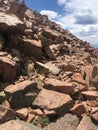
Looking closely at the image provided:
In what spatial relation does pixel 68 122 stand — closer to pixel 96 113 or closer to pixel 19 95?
pixel 96 113

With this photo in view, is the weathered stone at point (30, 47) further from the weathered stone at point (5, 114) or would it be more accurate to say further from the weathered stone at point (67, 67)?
the weathered stone at point (5, 114)

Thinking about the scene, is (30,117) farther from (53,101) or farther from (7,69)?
(7,69)

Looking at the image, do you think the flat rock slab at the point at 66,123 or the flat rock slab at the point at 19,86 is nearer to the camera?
the flat rock slab at the point at 66,123

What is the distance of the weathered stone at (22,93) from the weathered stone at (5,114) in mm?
1034

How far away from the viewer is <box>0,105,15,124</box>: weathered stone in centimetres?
1108

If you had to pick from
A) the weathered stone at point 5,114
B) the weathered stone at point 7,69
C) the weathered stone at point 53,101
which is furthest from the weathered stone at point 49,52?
the weathered stone at point 5,114

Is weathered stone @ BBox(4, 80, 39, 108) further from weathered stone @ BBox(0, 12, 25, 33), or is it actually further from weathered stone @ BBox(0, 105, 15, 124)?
weathered stone @ BBox(0, 12, 25, 33)

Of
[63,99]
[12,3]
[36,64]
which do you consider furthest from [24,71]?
[12,3]

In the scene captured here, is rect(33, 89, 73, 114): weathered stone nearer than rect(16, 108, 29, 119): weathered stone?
No

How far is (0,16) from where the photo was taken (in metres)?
16.0

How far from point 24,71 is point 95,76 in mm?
3662

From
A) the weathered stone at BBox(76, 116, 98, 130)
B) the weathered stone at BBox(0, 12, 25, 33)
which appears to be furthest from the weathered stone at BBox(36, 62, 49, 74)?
the weathered stone at BBox(76, 116, 98, 130)

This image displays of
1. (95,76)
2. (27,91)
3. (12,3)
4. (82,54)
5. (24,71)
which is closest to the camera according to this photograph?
(27,91)

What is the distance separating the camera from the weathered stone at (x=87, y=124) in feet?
38.9
